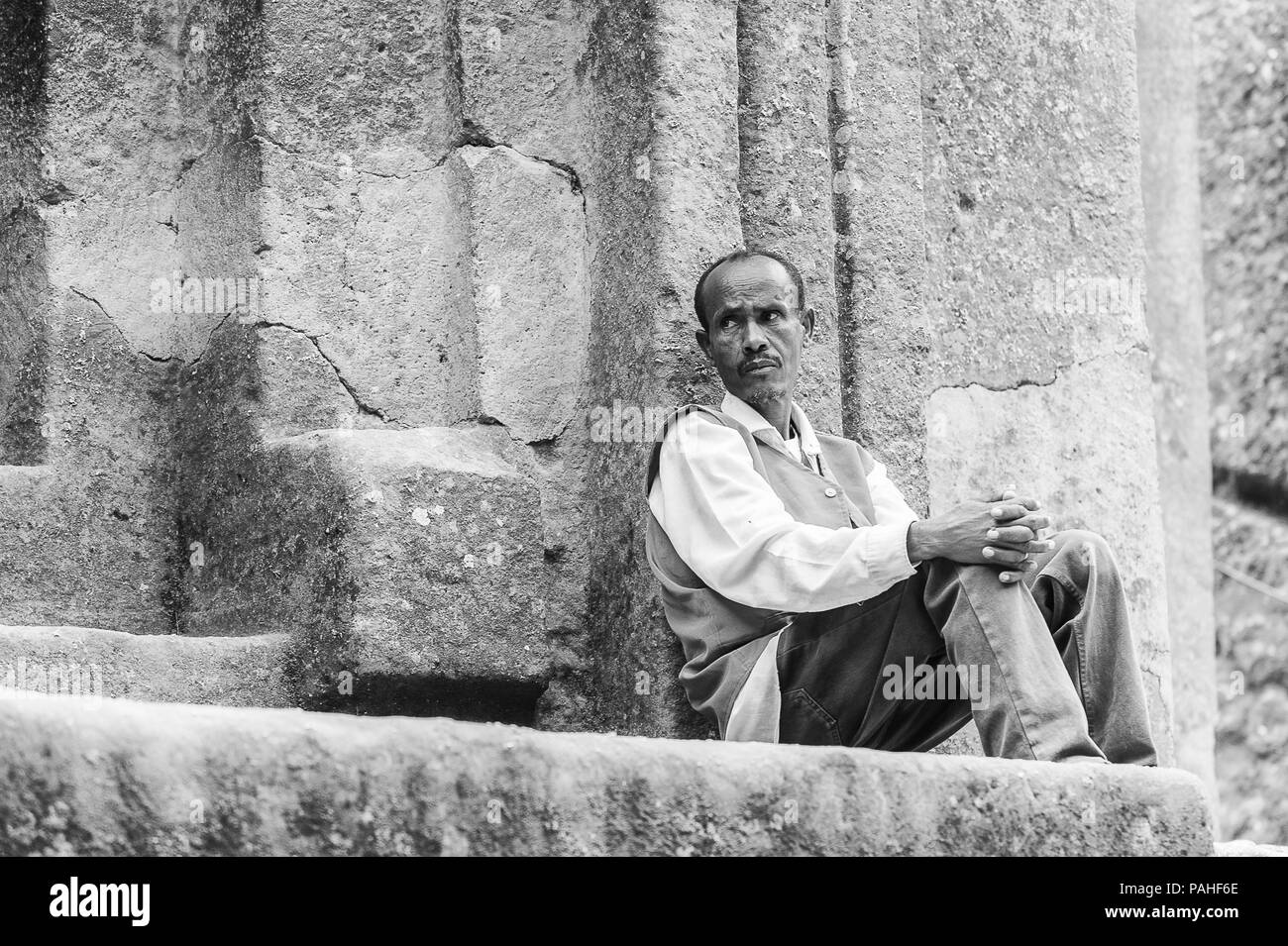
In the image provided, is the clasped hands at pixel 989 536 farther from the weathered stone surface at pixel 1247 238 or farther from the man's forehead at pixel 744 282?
the weathered stone surface at pixel 1247 238

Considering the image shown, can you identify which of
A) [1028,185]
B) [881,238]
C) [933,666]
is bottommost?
[933,666]

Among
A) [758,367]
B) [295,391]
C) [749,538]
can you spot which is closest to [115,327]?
[295,391]

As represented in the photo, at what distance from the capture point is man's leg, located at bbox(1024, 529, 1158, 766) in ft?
10.8

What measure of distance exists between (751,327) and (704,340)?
11 cm

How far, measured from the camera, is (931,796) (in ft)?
8.89

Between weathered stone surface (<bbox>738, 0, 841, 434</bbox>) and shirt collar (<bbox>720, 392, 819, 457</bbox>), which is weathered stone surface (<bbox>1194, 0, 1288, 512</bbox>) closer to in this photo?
weathered stone surface (<bbox>738, 0, 841, 434</bbox>)

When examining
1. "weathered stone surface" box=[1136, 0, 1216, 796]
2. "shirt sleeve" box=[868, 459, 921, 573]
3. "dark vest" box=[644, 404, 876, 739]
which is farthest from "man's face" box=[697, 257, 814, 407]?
"weathered stone surface" box=[1136, 0, 1216, 796]

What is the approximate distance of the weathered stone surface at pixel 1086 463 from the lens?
4.51 metres

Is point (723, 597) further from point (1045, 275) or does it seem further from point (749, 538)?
point (1045, 275)

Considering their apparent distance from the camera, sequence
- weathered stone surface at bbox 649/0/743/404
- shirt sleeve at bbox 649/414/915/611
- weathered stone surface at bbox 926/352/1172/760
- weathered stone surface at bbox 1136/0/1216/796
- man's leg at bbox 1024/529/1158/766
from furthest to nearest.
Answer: weathered stone surface at bbox 1136/0/1216/796
weathered stone surface at bbox 926/352/1172/760
weathered stone surface at bbox 649/0/743/404
man's leg at bbox 1024/529/1158/766
shirt sleeve at bbox 649/414/915/611

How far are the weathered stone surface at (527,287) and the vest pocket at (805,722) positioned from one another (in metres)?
0.80

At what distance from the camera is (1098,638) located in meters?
3.33

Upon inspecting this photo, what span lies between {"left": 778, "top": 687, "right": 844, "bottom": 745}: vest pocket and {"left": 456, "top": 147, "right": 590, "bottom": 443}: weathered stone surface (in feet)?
2.62
